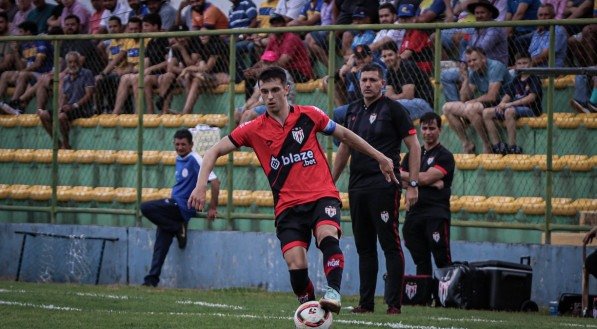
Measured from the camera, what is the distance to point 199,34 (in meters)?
17.4

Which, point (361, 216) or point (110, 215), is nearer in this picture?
point (361, 216)

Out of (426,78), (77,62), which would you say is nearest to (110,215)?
(77,62)

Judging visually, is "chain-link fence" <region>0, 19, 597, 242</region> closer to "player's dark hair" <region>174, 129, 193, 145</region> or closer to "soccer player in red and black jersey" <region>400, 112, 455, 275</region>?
"player's dark hair" <region>174, 129, 193, 145</region>

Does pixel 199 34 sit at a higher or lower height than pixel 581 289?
higher

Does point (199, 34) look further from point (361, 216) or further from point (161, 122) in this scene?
point (361, 216)

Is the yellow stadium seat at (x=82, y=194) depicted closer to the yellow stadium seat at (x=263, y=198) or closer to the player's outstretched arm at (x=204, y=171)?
the yellow stadium seat at (x=263, y=198)

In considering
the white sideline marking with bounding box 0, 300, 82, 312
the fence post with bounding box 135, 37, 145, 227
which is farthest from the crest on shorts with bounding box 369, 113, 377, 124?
the fence post with bounding box 135, 37, 145, 227

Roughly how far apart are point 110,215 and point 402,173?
638 cm

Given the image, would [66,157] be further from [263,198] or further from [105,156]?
[263,198]

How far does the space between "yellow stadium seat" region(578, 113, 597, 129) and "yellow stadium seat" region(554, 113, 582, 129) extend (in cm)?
5

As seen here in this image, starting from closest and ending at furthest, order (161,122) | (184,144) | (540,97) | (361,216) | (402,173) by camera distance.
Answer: (361,216) → (402,173) → (540,97) → (184,144) → (161,122)

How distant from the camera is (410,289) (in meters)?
13.9

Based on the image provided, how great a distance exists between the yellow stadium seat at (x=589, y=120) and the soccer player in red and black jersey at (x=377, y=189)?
311 cm

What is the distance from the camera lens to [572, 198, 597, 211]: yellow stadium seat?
14453 millimetres
